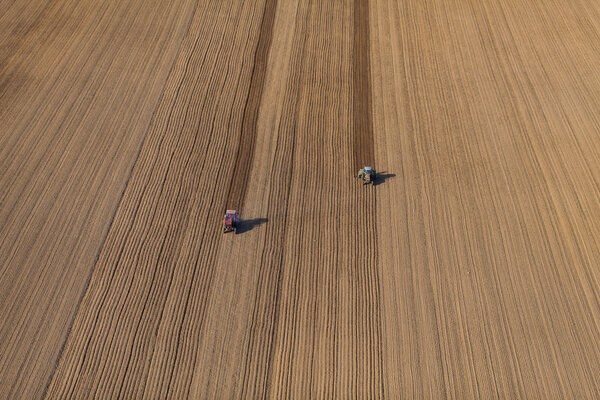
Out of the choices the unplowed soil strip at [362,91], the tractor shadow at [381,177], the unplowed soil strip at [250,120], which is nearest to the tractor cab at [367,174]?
the tractor shadow at [381,177]

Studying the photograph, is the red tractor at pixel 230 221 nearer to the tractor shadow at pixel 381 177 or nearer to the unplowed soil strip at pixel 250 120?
the unplowed soil strip at pixel 250 120

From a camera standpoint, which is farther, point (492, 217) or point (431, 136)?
point (431, 136)

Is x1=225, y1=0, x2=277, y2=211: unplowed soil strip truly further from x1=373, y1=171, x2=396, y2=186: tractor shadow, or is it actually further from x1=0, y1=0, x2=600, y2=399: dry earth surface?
x1=373, y1=171, x2=396, y2=186: tractor shadow

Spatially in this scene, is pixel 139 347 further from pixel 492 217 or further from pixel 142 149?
pixel 492 217

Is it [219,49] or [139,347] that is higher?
[219,49]

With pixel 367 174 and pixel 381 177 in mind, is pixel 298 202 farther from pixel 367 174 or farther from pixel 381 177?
pixel 381 177

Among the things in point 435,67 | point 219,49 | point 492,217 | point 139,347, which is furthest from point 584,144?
point 139,347

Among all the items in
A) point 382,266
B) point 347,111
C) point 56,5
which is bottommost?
point 382,266
